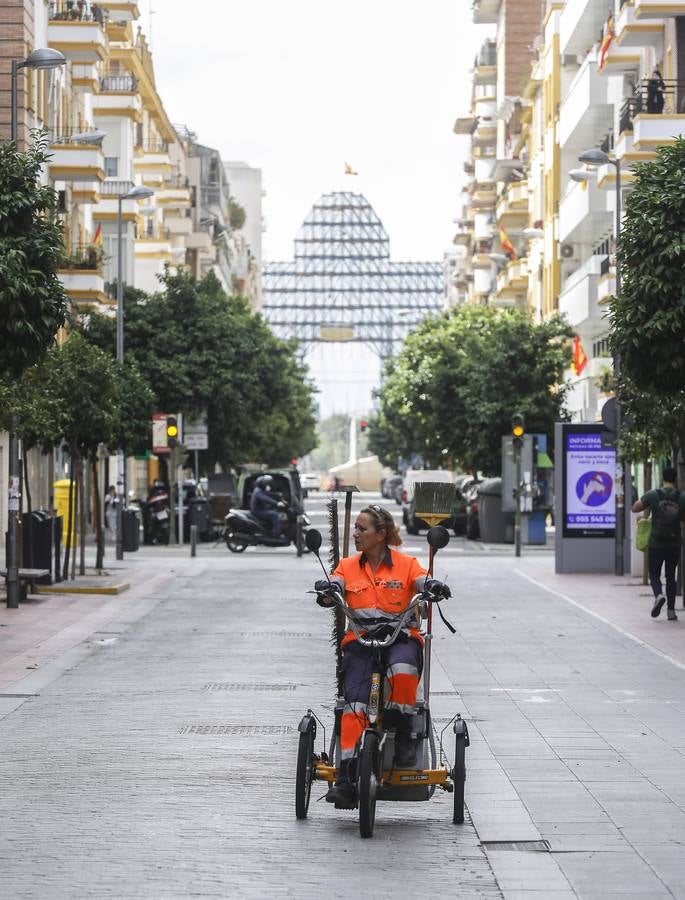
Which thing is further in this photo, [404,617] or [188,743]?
[188,743]

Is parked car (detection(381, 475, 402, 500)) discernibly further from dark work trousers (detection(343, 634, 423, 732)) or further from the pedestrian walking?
dark work trousers (detection(343, 634, 423, 732))

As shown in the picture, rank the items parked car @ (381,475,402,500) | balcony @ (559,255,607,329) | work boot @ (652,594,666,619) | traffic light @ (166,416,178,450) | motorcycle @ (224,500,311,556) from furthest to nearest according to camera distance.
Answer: parked car @ (381,475,402,500), balcony @ (559,255,607,329), motorcycle @ (224,500,311,556), traffic light @ (166,416,178,450), work boot @ (652,594,666,619)

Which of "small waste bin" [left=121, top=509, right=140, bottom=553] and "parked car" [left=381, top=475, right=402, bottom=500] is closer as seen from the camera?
"small waste bin" [left=121, top=509, right=140, bottom=553]

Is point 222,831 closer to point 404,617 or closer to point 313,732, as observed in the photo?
point 313,732

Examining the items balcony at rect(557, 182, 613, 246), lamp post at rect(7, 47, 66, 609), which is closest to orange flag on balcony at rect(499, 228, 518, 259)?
balcony at rect(557, 182, 613, 246)

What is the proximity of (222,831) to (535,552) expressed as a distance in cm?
3661

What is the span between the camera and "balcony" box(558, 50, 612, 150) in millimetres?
52531

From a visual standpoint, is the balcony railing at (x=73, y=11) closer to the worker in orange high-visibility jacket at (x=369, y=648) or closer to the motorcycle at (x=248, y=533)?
the motorcycle at (x=248, y=533)

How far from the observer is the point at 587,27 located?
57.0m

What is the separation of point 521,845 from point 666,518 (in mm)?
14745

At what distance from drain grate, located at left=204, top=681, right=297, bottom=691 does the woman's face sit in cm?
605

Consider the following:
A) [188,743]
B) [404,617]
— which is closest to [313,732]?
[404,617]

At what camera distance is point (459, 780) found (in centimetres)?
947

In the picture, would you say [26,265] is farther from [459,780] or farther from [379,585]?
[459,780]
